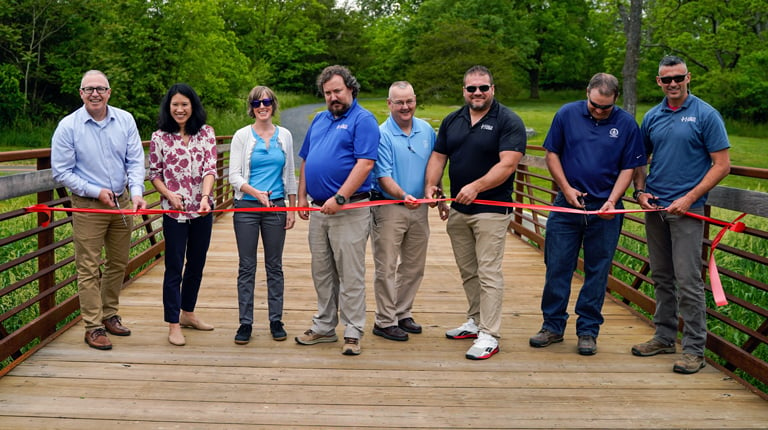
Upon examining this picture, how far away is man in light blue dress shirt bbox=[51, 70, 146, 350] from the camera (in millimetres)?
3947

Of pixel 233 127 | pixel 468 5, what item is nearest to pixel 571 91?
pixel 468 5

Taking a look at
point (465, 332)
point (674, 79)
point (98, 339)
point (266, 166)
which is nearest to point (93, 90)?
point (266, 166)

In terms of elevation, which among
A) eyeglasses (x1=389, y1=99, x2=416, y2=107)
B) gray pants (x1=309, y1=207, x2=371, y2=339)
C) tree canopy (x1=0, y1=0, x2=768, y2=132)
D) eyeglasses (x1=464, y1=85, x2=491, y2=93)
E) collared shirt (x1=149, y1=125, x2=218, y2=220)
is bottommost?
gray pants (x1=309, y1=207, x2=371, y2=339)

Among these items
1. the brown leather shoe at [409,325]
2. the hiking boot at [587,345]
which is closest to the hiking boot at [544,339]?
the hiking boot at [587,345]

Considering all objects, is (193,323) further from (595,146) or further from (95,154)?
(595,146)

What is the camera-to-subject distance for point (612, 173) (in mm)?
4160

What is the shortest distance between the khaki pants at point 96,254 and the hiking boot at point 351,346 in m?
1.42

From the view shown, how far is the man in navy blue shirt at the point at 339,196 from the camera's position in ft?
13.4

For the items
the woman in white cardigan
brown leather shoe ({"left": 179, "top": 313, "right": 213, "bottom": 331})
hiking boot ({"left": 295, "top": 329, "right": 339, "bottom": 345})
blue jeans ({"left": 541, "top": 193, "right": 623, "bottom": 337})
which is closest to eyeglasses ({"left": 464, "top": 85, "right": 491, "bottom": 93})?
blue jeans ({"left": 541, "top": 193, "right": 623, "bottom": 337})

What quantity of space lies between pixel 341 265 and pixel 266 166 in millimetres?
730

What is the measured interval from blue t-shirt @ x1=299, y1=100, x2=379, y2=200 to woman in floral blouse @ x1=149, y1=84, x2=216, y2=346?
59 cm

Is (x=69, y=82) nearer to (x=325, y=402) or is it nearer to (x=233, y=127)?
(x=233, y=127)

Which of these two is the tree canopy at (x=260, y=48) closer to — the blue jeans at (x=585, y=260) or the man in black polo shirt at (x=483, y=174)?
the blue jeans at (x=585, y=260)

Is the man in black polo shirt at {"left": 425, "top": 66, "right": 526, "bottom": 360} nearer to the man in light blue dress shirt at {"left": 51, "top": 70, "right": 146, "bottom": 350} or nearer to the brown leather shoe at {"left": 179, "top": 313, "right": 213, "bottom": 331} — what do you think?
the brown leather shoe at {"left": 179, "top": 313, "right": 213, "bottom": 331}
